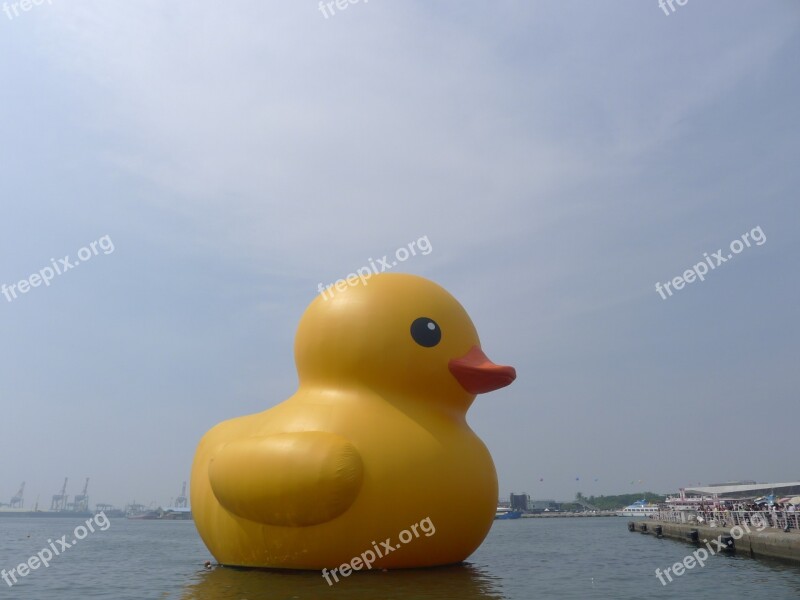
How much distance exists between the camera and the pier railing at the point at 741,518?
17.0 meters

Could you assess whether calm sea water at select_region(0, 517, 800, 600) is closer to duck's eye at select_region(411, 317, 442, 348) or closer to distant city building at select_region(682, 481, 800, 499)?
duck's eye at select_region(411, 317, 442, 348)

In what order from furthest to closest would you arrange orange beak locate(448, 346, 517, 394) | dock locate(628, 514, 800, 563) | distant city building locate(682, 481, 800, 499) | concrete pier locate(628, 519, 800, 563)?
1. distant city building locate(682, 481, 800, 499)
2. dock locate(628, 514, 800, 563)
3. concrete pier locate(628, 519, 800, 563)
4. orange beak locate(448, 346, 517, 394)

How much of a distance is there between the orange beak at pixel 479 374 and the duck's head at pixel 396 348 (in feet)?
0.06

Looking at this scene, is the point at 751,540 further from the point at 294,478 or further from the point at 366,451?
the point at 294,478

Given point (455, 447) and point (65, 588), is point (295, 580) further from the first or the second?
point (65, 588)

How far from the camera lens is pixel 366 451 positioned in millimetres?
9953

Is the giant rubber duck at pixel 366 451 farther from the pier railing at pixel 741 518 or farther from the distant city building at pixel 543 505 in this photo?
the distant city building at pixel 543 505

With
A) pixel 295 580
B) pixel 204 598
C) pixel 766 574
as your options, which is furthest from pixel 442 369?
pixel 766 574

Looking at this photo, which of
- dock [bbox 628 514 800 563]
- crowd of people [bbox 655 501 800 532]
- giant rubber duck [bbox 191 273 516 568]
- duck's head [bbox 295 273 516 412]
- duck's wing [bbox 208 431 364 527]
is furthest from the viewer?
crowd of people [bbox 655 501 800 532]

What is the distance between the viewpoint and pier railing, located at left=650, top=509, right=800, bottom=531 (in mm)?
16969

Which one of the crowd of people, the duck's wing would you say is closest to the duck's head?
the duck's wing

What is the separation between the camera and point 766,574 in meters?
13.4

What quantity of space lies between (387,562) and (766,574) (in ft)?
27.8

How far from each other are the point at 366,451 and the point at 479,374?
2488 millimetres
